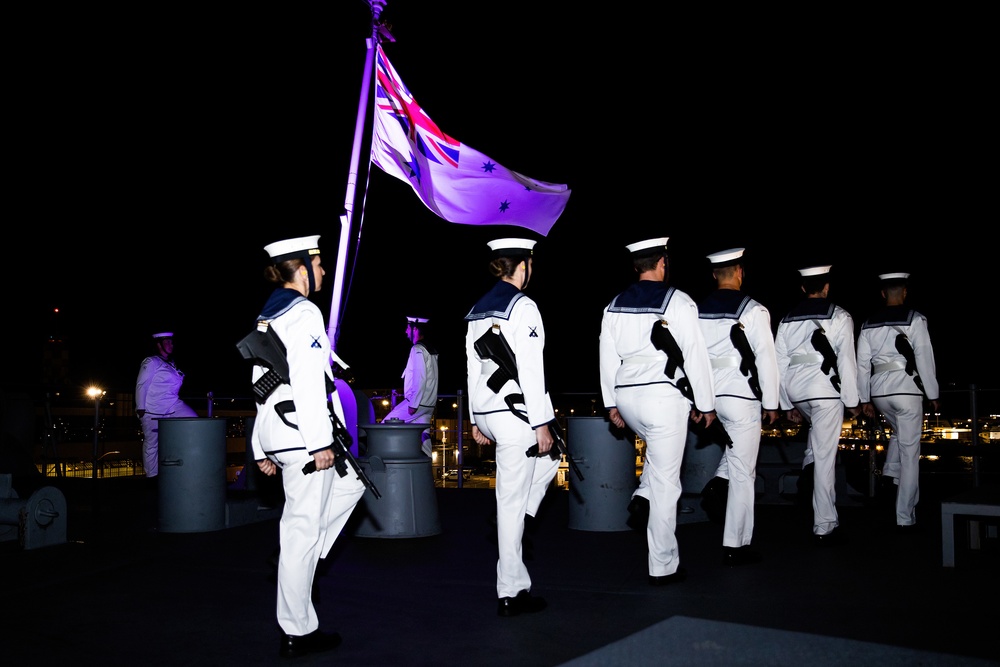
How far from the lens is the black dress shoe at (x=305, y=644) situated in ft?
13.4

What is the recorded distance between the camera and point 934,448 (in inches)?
336

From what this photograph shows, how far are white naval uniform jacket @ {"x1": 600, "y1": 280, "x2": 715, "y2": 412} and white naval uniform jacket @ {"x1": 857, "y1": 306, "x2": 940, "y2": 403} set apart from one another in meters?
2.91

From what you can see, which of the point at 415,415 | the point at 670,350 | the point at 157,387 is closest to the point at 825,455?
the point at 670,350

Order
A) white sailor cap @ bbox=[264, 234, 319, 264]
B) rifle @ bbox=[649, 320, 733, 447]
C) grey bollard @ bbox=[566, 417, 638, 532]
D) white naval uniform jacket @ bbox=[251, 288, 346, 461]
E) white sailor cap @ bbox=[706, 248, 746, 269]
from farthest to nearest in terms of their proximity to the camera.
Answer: grey bollard @ bbox=[566, 417, 638, 532] < white sailor cap @ bbox=[706, 248, 746, 269] < rifle @ bbox=[649, 320, 733, 447] < white sailor cap @ bbox=[264, 234, 319, 264] < white naval uniform jacket @ bbox=[251, 288, 346, 461]

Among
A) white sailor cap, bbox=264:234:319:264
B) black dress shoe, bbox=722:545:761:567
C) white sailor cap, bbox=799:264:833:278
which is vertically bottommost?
black dress shoe, bbox=722:545:761:567

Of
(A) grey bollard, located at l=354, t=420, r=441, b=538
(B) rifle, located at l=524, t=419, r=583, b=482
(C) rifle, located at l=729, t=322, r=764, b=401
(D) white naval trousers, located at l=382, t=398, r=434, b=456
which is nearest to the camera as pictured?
(B) rifle, located at l=524, t=419, r=583, b=482

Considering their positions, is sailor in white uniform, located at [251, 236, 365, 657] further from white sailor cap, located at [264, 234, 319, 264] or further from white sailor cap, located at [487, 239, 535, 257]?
white sailor cap, located at [487, 239, 535, 257]

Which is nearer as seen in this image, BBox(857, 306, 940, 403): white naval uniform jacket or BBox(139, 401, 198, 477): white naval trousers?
BBox(857, 306, 940, 403): white naval uniform jacket

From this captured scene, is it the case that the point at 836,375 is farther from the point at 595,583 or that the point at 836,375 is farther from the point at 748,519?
the point at 595,583

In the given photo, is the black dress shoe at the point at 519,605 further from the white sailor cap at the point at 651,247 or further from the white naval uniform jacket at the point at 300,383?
the white sailor cap at the point at 651,247

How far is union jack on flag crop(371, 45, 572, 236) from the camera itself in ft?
39.3

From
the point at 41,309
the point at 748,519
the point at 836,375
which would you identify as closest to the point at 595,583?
the point at 748,519

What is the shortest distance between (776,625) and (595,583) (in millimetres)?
1387

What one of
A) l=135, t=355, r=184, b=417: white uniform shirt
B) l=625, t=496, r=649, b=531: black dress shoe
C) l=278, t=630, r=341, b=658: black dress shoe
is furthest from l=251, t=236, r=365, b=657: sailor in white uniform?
l=135, t=355, r=184, b=417: white uniform shirt
